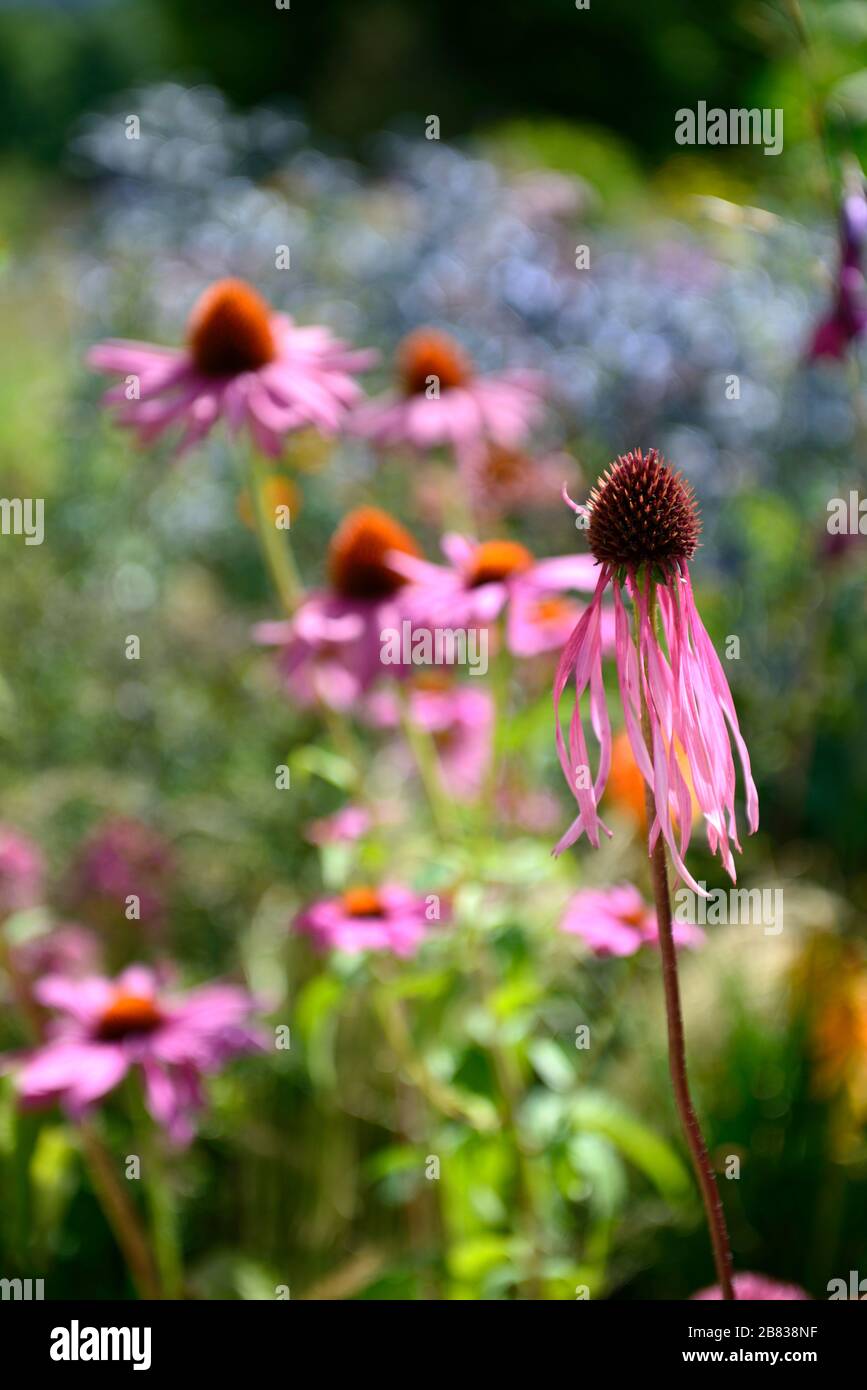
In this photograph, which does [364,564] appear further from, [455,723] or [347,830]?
[455,723]

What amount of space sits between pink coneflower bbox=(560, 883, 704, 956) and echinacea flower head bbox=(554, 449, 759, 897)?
45 cm

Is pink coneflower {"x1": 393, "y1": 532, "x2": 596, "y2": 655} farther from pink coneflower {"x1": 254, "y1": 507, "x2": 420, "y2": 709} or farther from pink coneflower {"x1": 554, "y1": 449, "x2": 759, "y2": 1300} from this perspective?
pink coneflower {"x1": 554, "y1": 449, "x2": 759, "y2": 1300}

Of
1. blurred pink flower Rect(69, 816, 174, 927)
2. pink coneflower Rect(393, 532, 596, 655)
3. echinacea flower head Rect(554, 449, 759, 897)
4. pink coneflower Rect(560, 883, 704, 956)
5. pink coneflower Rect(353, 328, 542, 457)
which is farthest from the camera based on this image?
blurred pink flower Rect(69, 816, 174, 927)

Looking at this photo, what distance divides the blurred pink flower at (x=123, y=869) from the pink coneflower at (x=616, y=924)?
901 millimetres

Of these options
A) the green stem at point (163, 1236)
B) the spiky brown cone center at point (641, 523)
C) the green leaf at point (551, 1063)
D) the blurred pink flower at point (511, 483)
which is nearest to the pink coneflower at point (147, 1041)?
the green stem at point (163, 1236)

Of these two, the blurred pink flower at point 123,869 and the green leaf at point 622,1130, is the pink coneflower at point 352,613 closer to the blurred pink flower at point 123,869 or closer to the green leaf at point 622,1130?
the green leaf at point 622,1130

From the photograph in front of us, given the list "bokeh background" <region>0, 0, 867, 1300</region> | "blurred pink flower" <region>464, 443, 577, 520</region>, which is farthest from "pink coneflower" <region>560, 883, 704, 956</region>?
"blurred pink flower" <region>464, 443, 577, 520</region>

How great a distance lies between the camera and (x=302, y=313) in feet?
12.5

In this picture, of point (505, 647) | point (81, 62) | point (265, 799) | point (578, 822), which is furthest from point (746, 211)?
point (81, 62)

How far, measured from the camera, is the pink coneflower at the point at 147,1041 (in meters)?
1.40

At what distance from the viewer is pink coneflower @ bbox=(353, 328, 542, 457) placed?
1790 millimetres

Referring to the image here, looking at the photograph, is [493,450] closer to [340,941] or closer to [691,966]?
[691,966]

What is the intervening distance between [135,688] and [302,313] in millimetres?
1654

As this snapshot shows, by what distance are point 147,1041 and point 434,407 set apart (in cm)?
88
